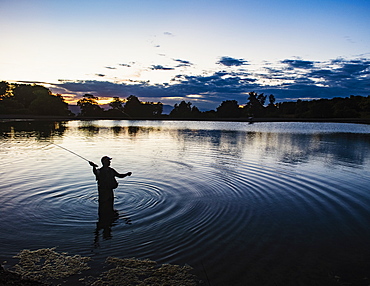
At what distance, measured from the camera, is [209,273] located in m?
5.88

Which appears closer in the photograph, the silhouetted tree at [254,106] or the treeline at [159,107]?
the treeline at [159,107]

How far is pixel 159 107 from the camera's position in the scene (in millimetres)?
151375

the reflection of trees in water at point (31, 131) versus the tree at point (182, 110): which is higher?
the tree at point (182, 110)

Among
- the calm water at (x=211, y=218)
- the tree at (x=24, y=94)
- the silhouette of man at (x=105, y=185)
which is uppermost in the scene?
the tree at (x=24, y=94)

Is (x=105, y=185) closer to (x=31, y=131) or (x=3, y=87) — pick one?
(x=31, y=131)

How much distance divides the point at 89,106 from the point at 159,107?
3717 cm

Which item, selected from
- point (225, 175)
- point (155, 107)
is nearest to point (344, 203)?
point (225, 175)

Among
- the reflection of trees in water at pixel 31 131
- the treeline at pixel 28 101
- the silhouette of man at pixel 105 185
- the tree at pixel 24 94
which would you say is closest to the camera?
the silhouette of man at pixel 105 185

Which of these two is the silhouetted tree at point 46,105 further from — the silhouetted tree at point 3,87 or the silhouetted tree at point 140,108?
the silhouetted tree at point 140,108

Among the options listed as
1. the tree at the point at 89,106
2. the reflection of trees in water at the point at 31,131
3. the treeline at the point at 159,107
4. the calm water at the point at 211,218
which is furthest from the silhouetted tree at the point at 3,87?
the calm water at the point at 211,218

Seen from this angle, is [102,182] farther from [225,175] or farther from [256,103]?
[256,103]

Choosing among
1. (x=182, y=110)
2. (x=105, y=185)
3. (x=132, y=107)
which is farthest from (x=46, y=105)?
(x=105, y=185)

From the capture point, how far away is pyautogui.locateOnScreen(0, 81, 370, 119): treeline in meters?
109

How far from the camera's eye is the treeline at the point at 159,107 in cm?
10934
